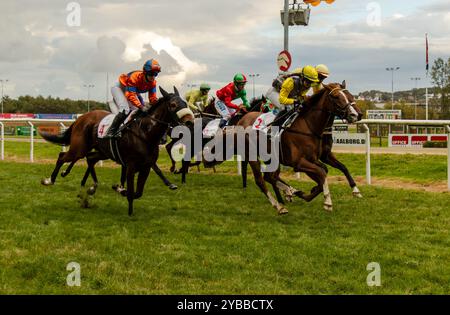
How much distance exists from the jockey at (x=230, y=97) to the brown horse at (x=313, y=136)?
2.66m

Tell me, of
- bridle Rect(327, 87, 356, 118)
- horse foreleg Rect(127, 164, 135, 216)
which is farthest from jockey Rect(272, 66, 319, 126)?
horse foreleg Rect(127, 164, 135, 216)

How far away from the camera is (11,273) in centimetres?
439

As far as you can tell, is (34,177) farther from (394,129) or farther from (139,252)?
(394,129)

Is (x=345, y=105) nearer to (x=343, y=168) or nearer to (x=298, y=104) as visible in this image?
(x=298, y=104)

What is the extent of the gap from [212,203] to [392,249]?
11.6ft

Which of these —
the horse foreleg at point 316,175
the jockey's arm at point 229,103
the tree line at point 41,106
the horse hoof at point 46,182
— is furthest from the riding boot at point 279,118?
the tree line at point 41,106

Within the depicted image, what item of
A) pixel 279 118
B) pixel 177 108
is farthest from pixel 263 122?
pixel 177 108

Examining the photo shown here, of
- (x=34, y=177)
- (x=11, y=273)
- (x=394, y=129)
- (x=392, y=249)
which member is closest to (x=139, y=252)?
(x=11, y=273)

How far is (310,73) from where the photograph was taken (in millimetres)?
7574

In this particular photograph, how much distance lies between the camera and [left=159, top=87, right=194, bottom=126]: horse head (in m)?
6.82

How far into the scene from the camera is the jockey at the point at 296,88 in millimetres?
7609

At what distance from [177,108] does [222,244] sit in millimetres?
2116

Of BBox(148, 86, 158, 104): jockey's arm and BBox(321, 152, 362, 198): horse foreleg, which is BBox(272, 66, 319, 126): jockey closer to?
BBox(321, 152, 362, 198): horse foreleg

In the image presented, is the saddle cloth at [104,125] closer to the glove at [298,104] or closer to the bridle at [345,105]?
the glove at [298,104]
